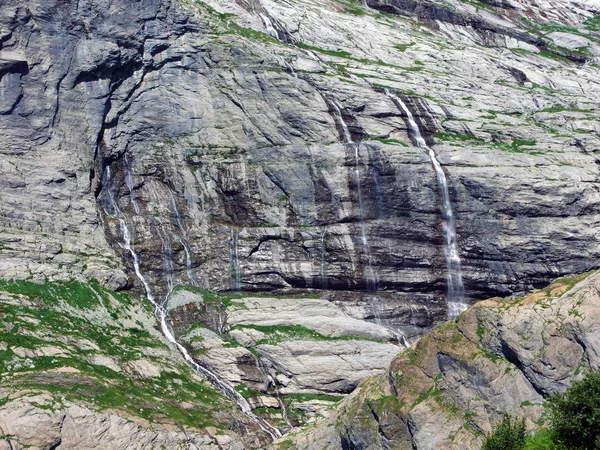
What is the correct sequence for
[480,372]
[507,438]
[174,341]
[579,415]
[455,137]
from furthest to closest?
[455,137] < [174,341] < [480,372] < [507,438] < [579,415]

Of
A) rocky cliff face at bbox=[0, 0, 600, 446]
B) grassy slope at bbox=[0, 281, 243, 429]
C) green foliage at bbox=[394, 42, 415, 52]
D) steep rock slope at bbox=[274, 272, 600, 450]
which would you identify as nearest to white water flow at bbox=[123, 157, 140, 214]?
rocky cliff face at bbox=[0, 0, 600, 446]

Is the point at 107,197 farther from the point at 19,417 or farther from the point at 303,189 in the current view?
the point at 19,417

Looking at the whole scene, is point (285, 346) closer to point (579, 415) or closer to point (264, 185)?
point (264, 185)

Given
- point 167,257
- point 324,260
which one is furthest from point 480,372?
point 167,257

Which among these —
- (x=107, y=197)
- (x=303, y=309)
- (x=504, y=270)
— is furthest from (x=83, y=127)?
(x=504, y=270)

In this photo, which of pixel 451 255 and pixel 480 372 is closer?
pixel 480 372

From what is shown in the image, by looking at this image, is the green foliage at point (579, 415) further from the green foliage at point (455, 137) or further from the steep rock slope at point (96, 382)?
the green foliage at point (455, 137)

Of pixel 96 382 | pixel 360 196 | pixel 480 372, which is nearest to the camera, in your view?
pixel 480 372

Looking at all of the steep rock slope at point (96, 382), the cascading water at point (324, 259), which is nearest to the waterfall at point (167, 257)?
the steep rock slope at point (96, 382)
